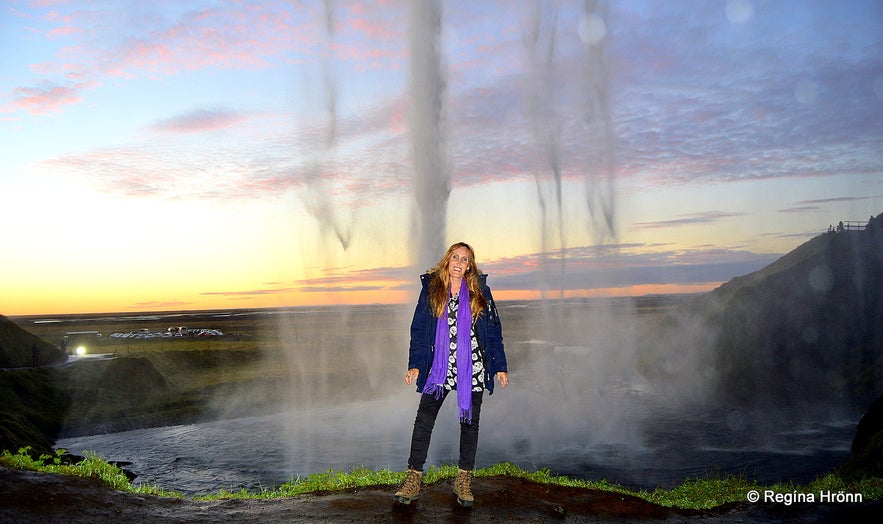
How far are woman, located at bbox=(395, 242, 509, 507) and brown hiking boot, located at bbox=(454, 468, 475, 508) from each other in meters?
0.02

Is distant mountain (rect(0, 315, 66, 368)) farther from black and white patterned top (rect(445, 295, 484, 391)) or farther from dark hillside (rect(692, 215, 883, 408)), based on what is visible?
dark hillside (rect(692, 215, 883, 408))

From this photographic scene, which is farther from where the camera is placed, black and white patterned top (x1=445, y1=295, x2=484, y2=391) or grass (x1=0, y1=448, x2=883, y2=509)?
grass (x1=0, y1=448, x2=883, y2=509)

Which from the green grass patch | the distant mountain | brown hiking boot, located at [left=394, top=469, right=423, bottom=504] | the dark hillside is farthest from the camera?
the distant mountain

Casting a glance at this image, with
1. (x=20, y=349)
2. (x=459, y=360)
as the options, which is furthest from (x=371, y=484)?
(x=20, y=349)

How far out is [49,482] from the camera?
7738 mm

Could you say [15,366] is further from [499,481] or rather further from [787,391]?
[787,391]

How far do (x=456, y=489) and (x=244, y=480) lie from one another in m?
13.7

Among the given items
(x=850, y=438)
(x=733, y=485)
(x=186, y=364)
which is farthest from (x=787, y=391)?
(x=186, y=364)

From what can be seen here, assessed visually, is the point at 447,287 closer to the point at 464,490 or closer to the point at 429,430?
the point at 429,430

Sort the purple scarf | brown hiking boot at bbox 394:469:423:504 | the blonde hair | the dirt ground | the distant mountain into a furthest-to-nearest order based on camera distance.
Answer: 1. the distant mountain
2. brown hiking boot at bbox 394:469:423:504
3. the blonde hair
4. the purple scarf
5. the dirt ground

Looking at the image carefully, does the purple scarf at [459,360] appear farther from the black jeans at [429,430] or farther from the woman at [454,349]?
the black jeans at [429,430]

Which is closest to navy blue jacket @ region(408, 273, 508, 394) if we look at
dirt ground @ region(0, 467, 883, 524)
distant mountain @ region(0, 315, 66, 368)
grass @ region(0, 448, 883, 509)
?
dirt ground @ region(0, 467, 883, 524)

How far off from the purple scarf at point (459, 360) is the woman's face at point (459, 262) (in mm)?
357

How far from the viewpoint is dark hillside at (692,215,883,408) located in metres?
32.5
